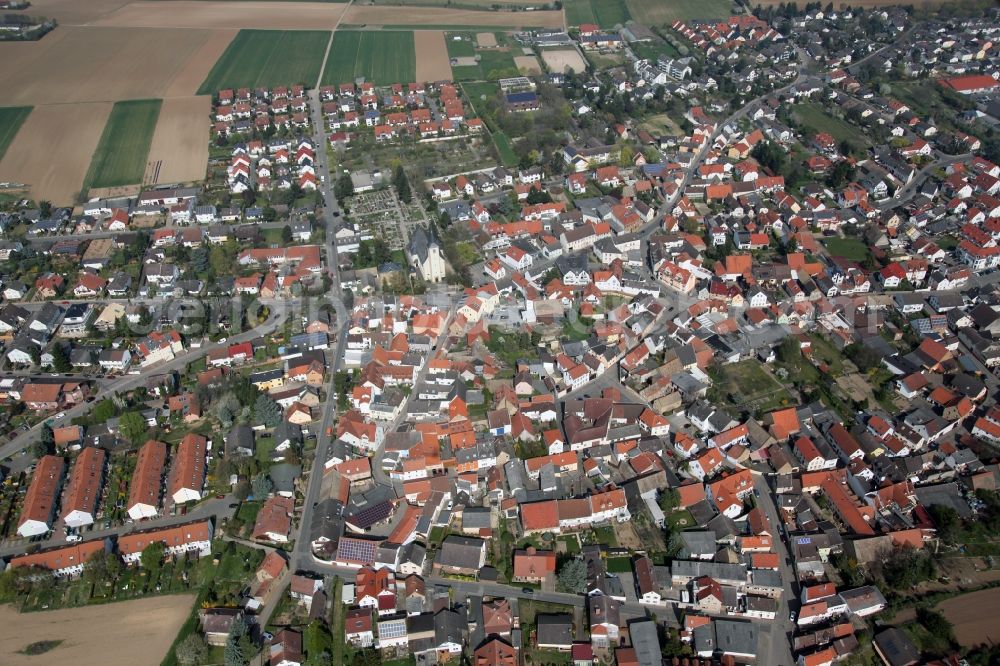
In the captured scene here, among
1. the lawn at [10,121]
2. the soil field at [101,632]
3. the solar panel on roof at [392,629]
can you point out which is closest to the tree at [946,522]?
the solar panel on roof at [392,629]

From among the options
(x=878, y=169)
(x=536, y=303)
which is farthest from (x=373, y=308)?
(x=878, y=169)

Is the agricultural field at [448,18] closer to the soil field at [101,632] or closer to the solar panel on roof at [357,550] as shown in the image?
the solar panel on roof at [357,550]

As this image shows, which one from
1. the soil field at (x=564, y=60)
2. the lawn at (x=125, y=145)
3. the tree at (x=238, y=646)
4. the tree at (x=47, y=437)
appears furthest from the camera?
the soil field at (x=564, y=60)

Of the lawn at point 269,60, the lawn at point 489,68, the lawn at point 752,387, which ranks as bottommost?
the lawn at point 752,387

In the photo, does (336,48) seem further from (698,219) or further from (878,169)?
(878,169)

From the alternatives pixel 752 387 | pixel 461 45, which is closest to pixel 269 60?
pixel 461 45

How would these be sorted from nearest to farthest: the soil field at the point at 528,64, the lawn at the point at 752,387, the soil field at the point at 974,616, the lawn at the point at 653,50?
1. the soil field at the point at 974,616
2. the lawn at the point at 752,387
3. the soil field at the point at 528,64
4. the lawn at the point at 653,50
